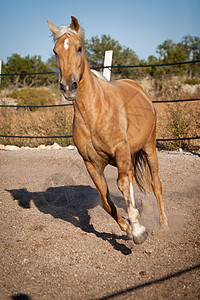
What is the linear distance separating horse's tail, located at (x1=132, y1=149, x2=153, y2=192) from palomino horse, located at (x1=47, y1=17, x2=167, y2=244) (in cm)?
64

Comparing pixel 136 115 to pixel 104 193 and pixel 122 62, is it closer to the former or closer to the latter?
pixel 104 193

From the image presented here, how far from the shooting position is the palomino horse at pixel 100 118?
214 centimetres

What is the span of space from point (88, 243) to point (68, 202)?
1388 mm

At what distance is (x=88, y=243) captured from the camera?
2.82 m

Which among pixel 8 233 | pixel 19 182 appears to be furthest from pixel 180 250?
pixel 19 182

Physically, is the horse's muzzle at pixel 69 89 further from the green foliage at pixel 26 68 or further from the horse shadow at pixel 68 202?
the green foliage at pixel 26 68

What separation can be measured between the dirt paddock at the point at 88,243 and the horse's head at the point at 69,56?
4.54ft

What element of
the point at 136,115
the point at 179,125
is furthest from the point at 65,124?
the point at 136,115

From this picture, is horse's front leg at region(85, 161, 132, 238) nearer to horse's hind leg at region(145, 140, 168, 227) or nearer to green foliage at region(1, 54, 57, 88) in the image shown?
horse's hind leg at region(145, 140, 168, 227)

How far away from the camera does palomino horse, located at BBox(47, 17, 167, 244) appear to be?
2.14 meters

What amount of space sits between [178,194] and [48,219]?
1.87m

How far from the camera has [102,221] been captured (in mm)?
3396

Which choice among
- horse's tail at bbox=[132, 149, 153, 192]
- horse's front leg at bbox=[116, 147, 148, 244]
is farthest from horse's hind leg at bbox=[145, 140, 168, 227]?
horse's front leg at bbox=[116, 147, 148, 244]

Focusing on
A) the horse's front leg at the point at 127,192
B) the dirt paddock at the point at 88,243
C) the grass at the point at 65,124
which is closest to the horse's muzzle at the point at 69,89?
the horse's front leg at the point at 127,192
